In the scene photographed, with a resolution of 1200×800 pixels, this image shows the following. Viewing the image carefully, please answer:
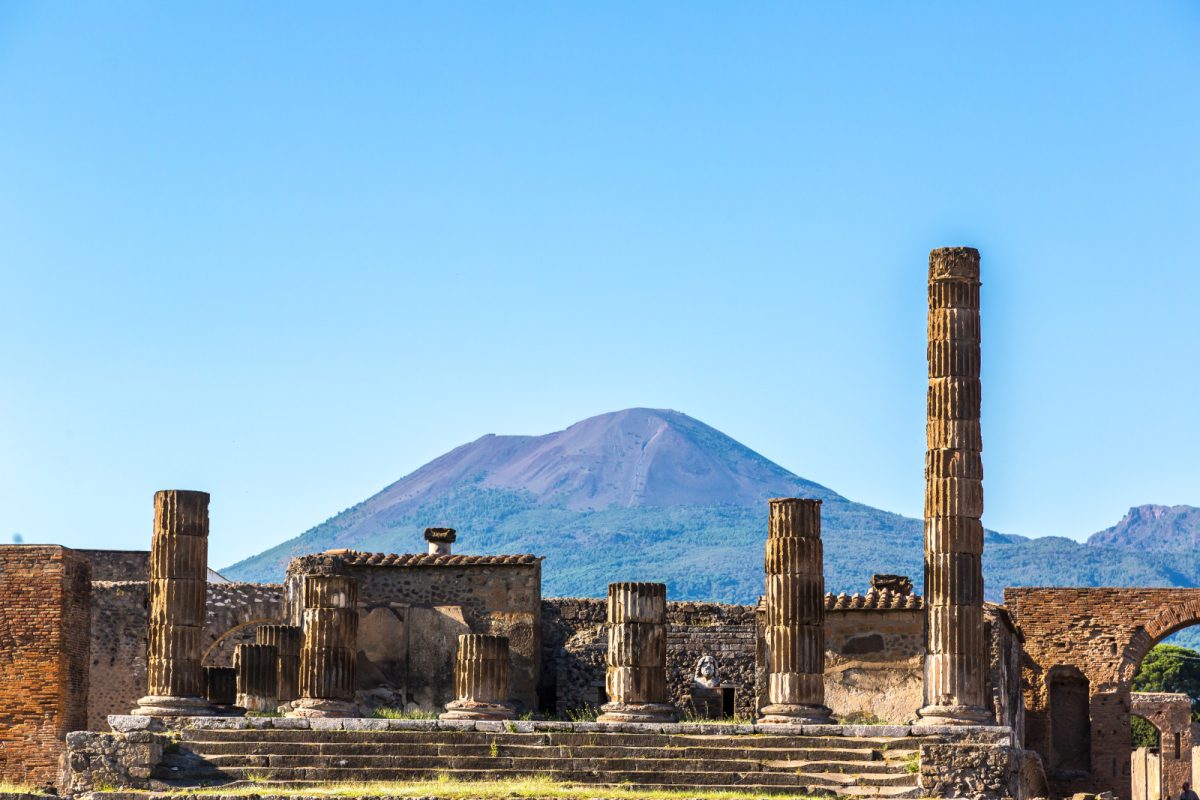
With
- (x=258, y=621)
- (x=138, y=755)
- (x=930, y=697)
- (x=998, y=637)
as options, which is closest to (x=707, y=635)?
(x=998, y=637)

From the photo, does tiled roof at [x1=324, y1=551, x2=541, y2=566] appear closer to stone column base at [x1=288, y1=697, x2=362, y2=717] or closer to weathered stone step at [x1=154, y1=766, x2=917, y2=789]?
stone column base at [x1=288, y1=697, x2=362, y2=717]

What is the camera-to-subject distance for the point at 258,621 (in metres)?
42.2

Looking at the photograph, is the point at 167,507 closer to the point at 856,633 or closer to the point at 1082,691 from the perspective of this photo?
the point at 856,633

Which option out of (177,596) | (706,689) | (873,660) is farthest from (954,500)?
(706,689)

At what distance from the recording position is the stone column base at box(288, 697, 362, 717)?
31.4 metres

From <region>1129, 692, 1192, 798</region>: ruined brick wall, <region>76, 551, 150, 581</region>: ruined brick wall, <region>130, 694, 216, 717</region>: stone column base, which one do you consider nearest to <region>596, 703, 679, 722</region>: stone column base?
<region>130, 694, 216, 717</region>: stone column base

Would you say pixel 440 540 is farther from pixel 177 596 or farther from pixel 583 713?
pixel 177 596

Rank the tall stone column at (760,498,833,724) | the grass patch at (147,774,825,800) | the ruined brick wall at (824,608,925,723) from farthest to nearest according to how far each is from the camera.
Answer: the ruined brick wall at (824,608,925,723)
the tall stone column at (760,498,833,724)
the grass patch at (147,774,825,800)

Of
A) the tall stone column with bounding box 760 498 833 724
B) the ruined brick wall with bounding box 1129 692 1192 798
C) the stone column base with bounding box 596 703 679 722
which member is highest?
the tall stone column with bounding box 760 498 833 724

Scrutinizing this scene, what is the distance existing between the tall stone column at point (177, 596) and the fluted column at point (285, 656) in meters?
2.81

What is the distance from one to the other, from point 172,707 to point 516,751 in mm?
5001

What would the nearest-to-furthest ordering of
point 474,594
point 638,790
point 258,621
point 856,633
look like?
point 638,790 → point 856,633 → point 474,594 → point 258,621

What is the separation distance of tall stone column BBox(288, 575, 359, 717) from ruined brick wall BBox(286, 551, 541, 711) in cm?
589

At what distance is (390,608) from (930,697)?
40.8 ft
